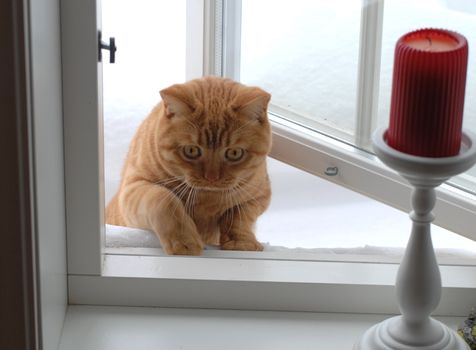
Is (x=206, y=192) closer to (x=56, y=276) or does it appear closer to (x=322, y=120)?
(x=322, y=120)

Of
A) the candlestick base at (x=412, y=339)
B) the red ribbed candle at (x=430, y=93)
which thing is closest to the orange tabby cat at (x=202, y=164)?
the candlestick base at (x=412, y=339)

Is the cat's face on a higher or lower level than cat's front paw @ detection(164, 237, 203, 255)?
higher

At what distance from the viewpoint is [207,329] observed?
36.3 inches

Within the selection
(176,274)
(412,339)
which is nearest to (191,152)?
(176,274)

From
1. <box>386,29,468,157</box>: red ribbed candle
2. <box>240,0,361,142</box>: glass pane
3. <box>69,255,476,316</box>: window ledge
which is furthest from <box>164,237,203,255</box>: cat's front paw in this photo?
<box>386,29,468,157</box>: red ribbed candle

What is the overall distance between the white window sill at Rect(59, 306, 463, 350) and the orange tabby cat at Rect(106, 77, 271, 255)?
286 mm

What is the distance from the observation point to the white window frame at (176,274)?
2.96ft

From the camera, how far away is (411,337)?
2.51 feet

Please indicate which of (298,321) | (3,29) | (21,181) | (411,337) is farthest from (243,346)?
(3,29)

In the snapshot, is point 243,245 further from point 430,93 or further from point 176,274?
point 430,93

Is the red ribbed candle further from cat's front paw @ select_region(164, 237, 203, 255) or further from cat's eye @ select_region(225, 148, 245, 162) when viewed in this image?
cat's eye @ select_region(225, 148, 245, 162)

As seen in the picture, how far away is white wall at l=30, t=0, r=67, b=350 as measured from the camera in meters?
0.75

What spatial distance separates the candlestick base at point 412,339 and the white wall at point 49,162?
0.99 ft

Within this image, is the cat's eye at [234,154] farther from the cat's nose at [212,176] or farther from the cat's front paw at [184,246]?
the cat's front paw at [184,246]
